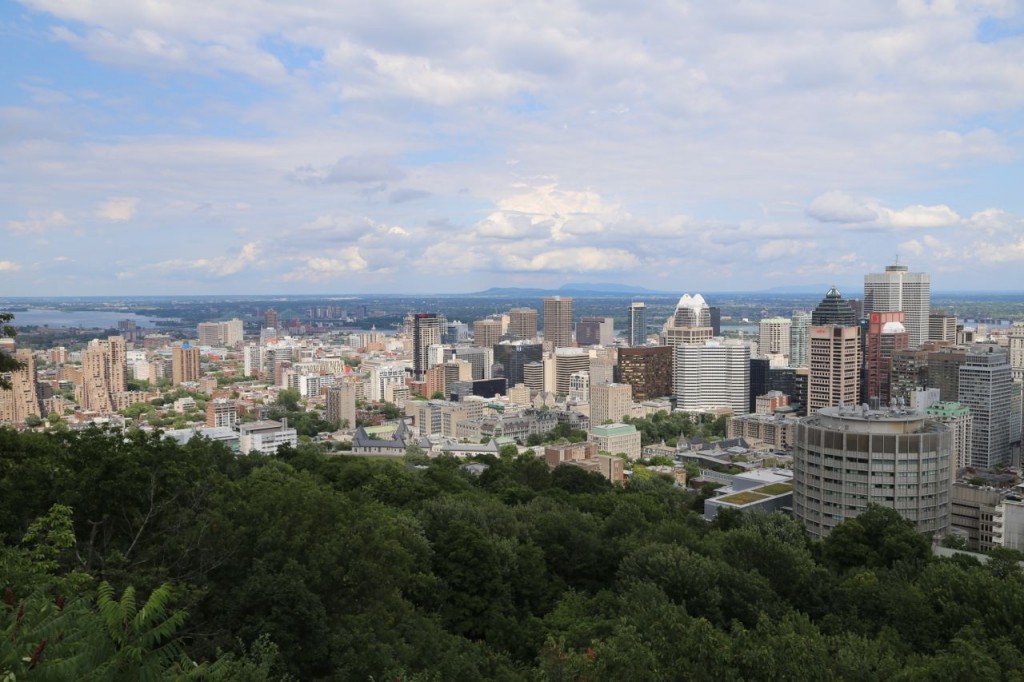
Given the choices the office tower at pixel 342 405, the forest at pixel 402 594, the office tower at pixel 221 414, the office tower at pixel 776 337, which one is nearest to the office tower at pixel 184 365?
the office tower at pixel 221 414

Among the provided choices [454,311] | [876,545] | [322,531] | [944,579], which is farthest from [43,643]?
[454,311]

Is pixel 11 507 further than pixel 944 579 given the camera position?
No

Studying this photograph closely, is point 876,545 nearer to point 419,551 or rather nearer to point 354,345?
point 419,551

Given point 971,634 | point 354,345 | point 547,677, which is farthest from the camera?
point 354,345

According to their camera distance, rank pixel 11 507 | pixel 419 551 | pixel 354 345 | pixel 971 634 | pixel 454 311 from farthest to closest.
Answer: pixel 454 311 → pixel 354 345 → pixel 419 551 → pixel 971 634 → pixel 11 507

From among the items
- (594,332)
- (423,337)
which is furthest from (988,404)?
(594,332)

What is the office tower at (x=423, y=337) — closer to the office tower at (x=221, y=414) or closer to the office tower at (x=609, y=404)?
the office tower at (x=609, y=404)

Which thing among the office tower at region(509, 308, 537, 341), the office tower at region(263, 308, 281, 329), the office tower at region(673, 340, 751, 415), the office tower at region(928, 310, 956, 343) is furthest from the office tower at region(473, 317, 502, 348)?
the office tower at region(263, 308, 281, 329)
